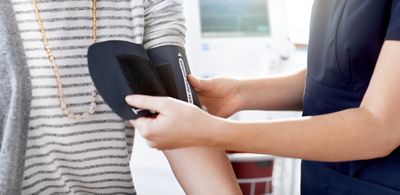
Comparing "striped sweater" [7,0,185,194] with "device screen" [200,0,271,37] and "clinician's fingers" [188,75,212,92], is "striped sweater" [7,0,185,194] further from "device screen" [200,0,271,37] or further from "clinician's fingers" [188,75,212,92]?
"device screen" [200,0,271,37]

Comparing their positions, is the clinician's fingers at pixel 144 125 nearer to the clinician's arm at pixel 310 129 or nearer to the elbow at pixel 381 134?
the clinician's arm at pixel 310 129

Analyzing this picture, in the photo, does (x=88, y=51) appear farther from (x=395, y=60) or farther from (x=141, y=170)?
(x=141, y=170)

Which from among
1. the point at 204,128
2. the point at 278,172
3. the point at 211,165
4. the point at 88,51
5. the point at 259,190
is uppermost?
the point at 88,51

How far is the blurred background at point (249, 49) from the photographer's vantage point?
1810 millimetres

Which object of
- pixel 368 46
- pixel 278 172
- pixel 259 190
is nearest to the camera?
pixel 368 46

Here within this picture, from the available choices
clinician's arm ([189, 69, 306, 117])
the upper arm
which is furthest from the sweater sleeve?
the upper arm

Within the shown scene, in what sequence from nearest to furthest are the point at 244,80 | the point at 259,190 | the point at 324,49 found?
the point at 324,49
the point at 244,80
the point at 259,190

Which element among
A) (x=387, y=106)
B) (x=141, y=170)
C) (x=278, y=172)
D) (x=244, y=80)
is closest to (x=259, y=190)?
(x=278, y=172)

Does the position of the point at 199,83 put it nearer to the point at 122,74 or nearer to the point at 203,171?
the point at 203,171

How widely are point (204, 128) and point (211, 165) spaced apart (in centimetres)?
16

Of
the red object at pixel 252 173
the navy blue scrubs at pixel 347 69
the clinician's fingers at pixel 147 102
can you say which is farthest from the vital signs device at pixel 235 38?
the clinician's fingers at pixel 147 102

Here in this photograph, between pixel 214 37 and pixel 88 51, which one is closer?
pixel 88 51

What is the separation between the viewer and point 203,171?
2.62 feet

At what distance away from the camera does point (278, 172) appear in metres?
1.78
